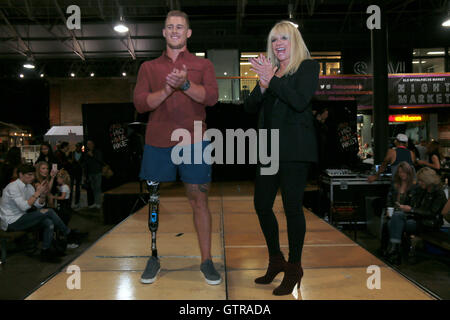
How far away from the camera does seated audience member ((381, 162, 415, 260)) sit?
Answer: 4.12m

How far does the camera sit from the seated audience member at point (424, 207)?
395 cm

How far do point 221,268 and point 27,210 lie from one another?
10.1 feet

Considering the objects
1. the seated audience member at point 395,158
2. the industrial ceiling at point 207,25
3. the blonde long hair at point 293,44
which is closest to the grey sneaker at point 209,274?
the blonde long hair at point 293,44

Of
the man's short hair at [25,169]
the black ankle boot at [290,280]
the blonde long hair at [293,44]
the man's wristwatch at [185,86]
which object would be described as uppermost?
the blonde long hair at [293,44]

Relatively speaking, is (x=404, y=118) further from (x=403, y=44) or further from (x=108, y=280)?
(x=108, y=280)

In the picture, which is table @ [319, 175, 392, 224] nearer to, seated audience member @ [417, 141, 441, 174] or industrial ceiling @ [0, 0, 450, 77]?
seated audience member @ [417, 141, 441, 174]

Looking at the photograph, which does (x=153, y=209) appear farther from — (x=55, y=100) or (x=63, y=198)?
(x=55, y=100)

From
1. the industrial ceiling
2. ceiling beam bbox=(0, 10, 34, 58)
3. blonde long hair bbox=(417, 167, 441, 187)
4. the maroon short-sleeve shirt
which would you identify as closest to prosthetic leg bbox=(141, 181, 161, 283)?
the maroon short-sleeve shirt

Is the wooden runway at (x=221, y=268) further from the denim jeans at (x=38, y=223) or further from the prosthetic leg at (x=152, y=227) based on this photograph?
the denim jeans at (x=38, y=223)

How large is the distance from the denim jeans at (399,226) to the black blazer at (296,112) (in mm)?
Result: 2817

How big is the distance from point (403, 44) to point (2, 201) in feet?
50.3

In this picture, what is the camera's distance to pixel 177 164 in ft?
6.76

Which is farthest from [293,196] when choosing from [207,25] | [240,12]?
[207,25]

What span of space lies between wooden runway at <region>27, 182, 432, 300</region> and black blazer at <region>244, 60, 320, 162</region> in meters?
0.74
